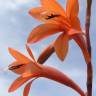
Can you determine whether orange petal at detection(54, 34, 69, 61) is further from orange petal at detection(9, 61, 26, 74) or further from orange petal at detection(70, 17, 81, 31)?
orange petal at detection(9, 61, 26, 74)

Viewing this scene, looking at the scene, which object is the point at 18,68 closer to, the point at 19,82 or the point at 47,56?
the point at 19,82

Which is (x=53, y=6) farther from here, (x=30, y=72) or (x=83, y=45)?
(x=30, y=72)

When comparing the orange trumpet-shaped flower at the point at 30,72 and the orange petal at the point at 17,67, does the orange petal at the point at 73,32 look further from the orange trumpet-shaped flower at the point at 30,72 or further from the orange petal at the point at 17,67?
the orange petal at the point at 17,67

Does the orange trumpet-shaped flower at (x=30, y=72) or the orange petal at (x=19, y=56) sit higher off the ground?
the orange petal at (x=19, y=56)

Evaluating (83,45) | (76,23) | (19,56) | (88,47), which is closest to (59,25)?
(76,23)

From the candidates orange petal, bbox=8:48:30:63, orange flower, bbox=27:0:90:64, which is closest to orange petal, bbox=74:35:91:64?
orange flower, bbox=27:0:90:64

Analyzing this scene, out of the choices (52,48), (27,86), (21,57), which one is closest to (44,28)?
(52,48)

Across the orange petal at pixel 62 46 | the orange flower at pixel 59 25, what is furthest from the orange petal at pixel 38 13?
the orange petal at pixel 62 46
